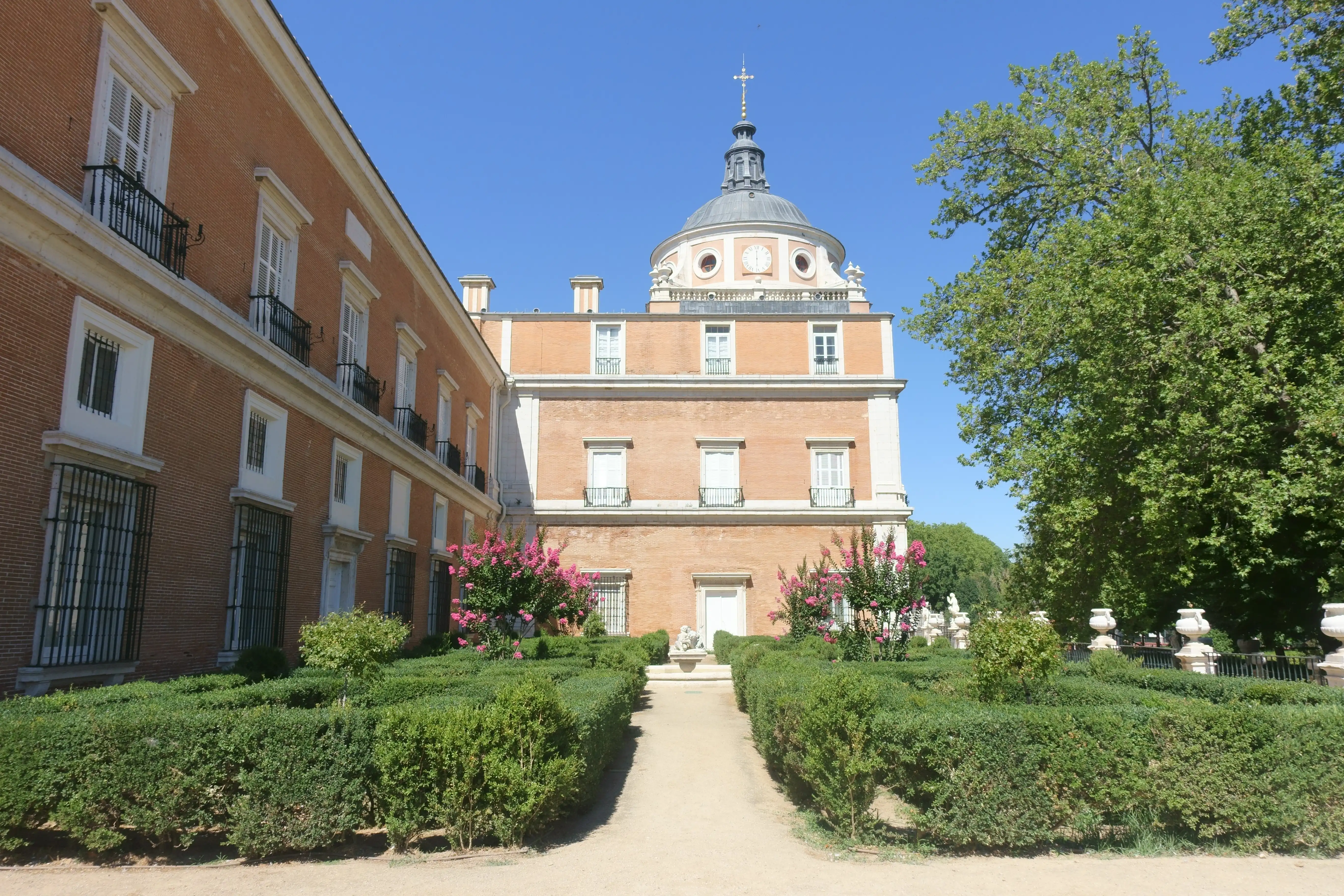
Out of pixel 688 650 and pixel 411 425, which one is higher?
pixel 411 425

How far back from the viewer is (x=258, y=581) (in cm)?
1249

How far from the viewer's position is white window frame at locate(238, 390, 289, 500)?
39.8 feet

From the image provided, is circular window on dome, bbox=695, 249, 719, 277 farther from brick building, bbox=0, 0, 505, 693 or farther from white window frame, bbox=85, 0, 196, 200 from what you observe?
white window frame, bbox=85, 0, 196, 200

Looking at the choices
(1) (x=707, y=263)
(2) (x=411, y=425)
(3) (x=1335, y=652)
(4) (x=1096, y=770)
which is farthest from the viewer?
(1) (x=707, y=263)

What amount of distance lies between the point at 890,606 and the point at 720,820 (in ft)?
26.3

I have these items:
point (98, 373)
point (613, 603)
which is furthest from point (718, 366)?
point (98, 373)

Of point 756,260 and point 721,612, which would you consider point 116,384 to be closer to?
point 721,612

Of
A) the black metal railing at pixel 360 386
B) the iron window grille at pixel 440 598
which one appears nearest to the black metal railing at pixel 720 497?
the iron window grille at pixel 440 598

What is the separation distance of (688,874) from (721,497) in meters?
24.1

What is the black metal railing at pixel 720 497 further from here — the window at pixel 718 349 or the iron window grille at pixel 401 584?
the iron window grille at pixel 401 584

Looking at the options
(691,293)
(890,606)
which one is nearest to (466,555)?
(890,606)

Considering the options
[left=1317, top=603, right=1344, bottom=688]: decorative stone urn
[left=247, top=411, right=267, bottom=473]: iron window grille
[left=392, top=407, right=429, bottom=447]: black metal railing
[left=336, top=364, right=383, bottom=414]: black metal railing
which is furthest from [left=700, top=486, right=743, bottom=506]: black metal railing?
[left=1317, top=603, right=1344, bottom=688]: decorative stone urn

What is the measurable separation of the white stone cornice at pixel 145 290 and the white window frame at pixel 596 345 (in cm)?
1534

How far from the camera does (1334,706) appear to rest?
7.03 meters
